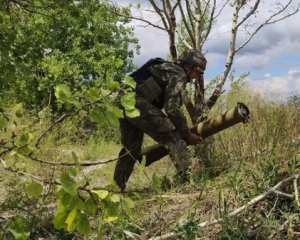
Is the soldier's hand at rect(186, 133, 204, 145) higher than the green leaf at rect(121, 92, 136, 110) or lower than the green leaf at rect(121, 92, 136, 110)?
lower

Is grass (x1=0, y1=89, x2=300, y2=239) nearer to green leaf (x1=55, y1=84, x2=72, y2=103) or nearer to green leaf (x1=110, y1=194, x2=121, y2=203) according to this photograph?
green leaf (x1=110, y1=194, x2=121, y2=203)

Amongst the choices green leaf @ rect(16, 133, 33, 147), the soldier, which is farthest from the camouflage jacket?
green leaf @ rect(16, 133, 33, 147)

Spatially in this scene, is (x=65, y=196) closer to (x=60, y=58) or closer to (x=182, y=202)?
Answer: (x=182, y=202)

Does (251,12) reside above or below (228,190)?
above

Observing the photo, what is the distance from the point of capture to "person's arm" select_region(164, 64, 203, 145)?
17.2ft

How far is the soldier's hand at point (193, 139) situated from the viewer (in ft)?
17.8

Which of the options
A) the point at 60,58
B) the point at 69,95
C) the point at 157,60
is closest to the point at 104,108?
the point at 69,95

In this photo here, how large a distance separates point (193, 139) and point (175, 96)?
1.82 ft

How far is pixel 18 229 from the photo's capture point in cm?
152

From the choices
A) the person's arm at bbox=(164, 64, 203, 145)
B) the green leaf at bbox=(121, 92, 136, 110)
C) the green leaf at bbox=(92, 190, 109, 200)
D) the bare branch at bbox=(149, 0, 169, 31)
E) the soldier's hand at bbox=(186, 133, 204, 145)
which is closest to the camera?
the green leaf at bbox=(92, 190, 109, 200)

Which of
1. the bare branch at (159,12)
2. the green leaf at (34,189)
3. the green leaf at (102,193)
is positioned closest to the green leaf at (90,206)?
the green leaf at (102,193)

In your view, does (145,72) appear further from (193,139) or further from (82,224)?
(82,224)

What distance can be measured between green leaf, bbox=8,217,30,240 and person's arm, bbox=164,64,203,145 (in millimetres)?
3815

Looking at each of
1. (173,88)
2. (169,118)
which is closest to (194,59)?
(173,88)
